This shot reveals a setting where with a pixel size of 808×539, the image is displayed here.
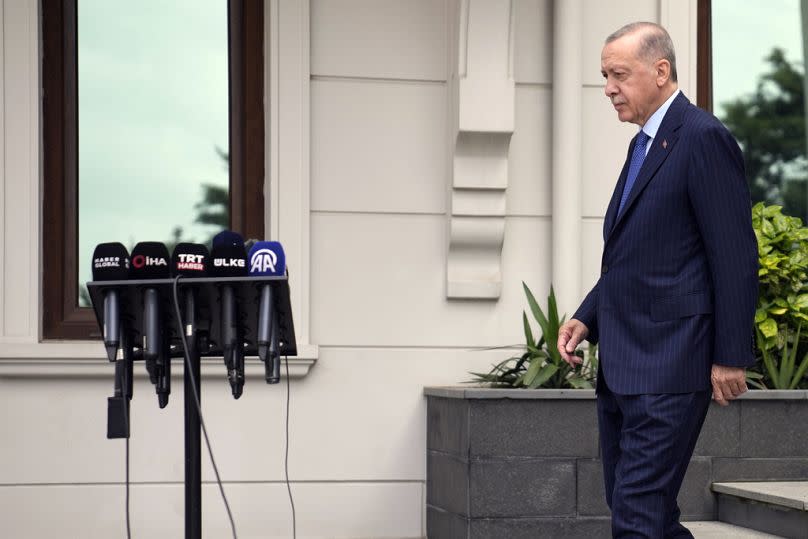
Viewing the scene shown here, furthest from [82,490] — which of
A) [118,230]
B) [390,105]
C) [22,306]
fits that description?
[390,105]

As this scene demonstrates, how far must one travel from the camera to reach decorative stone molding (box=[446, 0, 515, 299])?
5598 millimetres

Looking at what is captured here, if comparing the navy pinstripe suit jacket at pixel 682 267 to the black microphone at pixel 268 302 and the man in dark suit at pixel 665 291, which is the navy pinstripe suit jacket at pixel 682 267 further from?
the black microphone at pixel 268 302

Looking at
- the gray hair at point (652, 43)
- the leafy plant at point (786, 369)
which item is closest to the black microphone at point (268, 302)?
the gray hair at point (652, 43)

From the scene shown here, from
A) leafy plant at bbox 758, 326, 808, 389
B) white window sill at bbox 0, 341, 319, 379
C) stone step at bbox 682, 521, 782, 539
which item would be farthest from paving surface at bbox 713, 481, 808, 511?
white window sill at bbox 0, 341, 319, 379

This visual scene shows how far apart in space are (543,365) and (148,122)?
222 centimetres

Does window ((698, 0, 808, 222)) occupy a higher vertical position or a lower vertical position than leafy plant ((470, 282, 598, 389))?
higher

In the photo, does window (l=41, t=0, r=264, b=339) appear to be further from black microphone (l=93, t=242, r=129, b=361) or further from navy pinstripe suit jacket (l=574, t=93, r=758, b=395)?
navy pinstripe suit jacket (l=574, t=93, r=758, b=395)

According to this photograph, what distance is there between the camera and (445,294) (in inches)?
228

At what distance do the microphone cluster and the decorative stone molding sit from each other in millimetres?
2429

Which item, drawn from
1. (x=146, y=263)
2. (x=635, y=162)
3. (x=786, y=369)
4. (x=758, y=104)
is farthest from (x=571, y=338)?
(x=758, y=104)

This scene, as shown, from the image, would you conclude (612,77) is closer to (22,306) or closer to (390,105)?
(390,105)

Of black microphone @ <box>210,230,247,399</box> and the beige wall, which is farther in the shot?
the beige wall

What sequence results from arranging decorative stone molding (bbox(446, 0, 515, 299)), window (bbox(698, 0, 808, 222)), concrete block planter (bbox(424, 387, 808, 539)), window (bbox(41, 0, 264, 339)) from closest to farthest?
concrete block planter (bbox(424, 387, 808, 539)), decorative stone molding (bbox(446, 0, 515, 299)), window (bbox(41, 0, 264, 339)), window (bbox(698, 0, 808, 222))

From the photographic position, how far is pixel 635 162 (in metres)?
3.51
